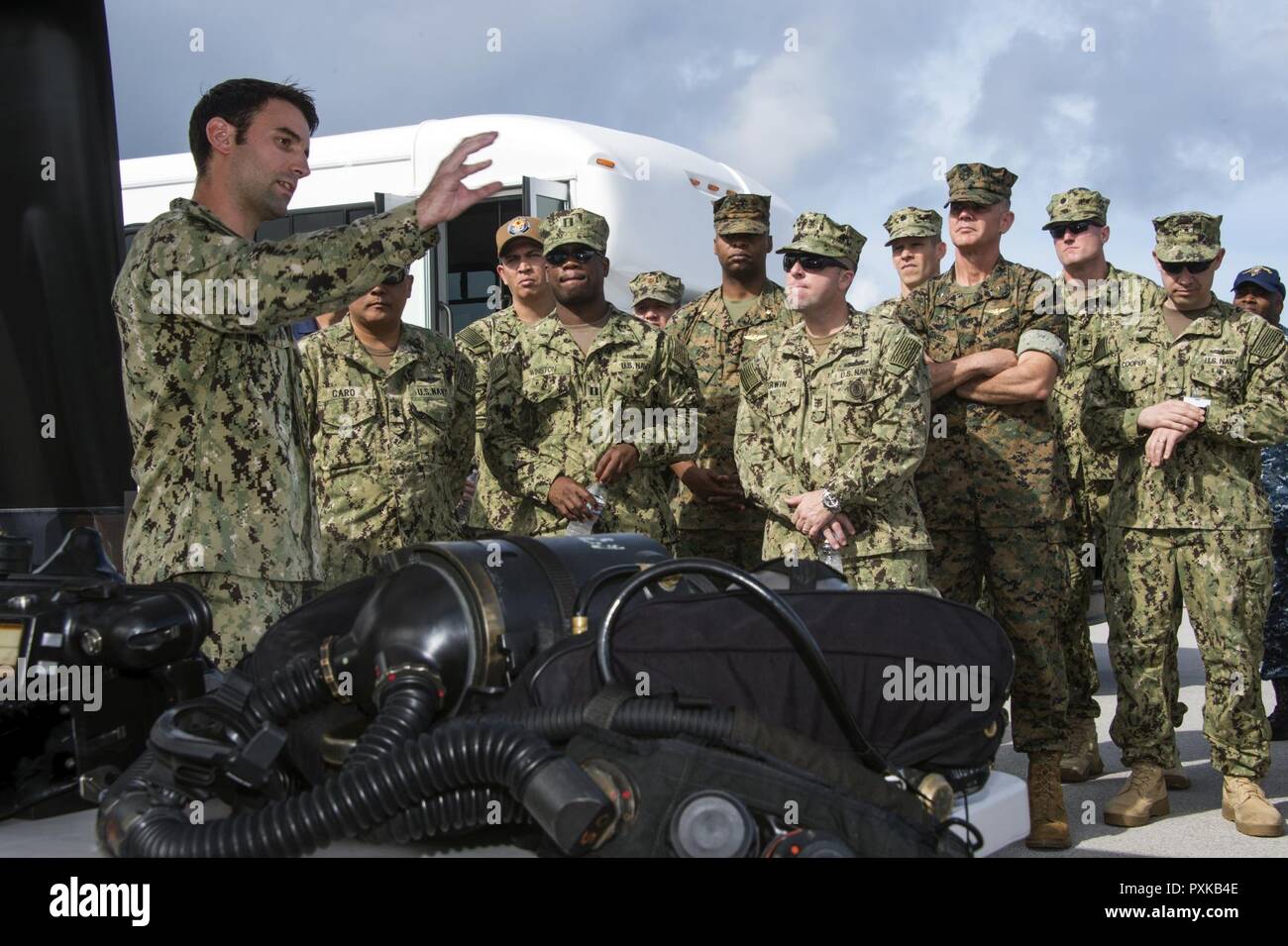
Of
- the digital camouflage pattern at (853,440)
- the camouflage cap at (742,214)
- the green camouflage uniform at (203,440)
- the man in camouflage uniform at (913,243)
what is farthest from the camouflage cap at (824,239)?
the man in camouflage uniform at (913,243)

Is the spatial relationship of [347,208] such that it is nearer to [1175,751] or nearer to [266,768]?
[1175,751]

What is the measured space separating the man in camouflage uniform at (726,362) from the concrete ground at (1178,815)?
1541 millimetres

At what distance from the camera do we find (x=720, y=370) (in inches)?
224

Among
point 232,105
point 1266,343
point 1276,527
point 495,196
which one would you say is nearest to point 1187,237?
point 1266,343

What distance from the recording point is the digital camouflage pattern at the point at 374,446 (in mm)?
4773

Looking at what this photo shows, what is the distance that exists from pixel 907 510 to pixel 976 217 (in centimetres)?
119

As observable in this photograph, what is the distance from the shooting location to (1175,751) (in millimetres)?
4902

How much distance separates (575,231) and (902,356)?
1.40 m

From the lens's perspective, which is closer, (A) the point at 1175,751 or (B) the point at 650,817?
(B) the point at 650,817

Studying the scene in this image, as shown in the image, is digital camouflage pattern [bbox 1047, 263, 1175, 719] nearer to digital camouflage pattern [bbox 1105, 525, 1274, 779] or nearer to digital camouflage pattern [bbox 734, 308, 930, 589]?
digital camouflage pattern [bbox 1105, 525, 1274, 779]

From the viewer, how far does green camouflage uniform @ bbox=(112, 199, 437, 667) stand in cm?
272

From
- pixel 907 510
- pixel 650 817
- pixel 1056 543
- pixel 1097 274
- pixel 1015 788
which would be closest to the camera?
pixel 650 817

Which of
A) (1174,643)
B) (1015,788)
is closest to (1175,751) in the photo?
(1174,643)

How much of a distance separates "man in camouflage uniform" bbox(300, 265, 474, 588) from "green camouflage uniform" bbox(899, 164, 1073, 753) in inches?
71.3
